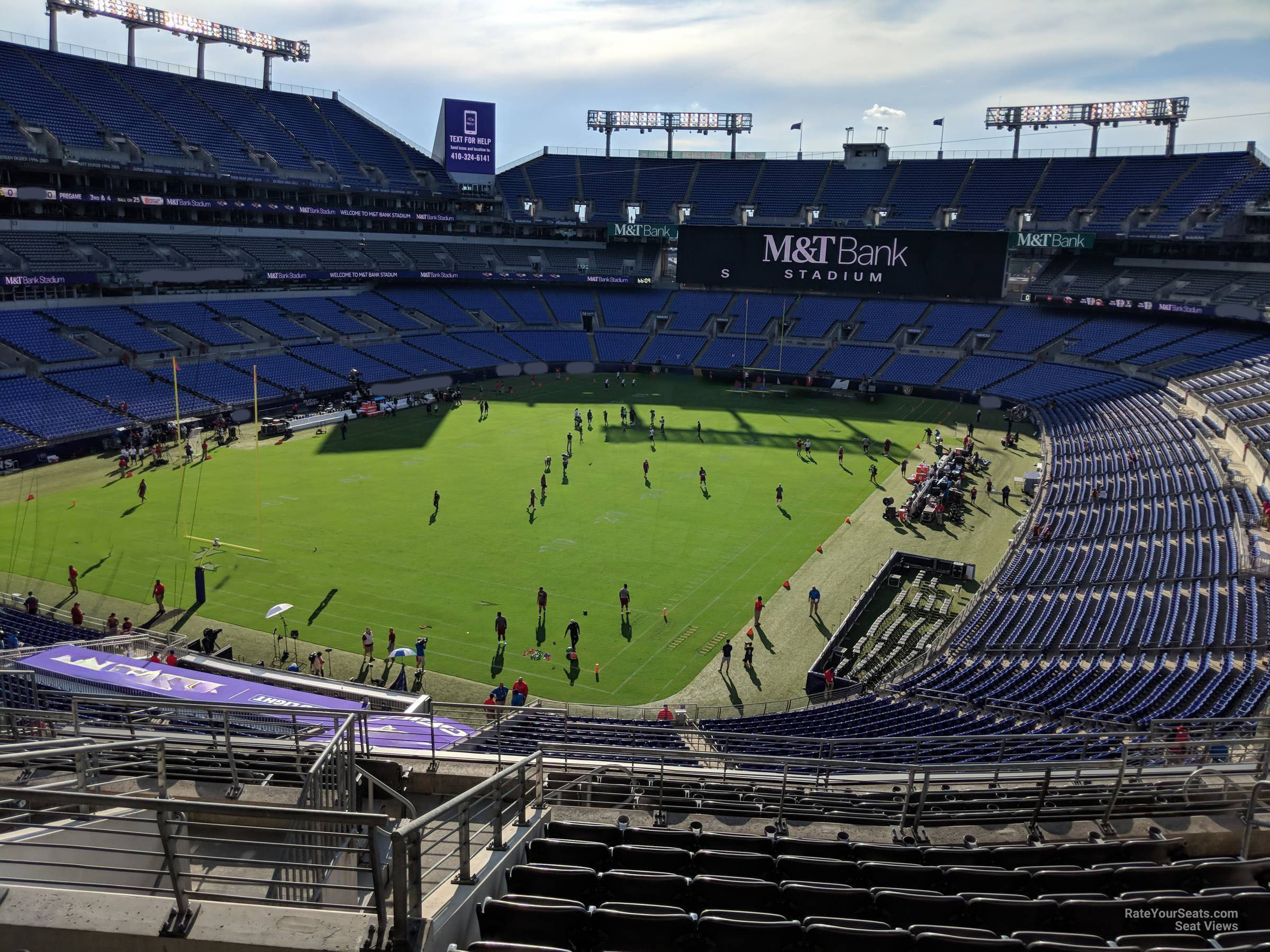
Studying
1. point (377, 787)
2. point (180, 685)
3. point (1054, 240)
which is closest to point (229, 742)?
point (377, 787)

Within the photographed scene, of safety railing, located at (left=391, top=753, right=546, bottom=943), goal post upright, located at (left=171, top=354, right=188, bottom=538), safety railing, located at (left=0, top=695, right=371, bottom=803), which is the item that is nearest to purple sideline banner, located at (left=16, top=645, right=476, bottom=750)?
safety railing, located at (left=0, top=695, right=371, bottom=803)

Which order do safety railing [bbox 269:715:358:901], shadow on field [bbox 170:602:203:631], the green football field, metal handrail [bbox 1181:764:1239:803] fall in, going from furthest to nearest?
the green football field, shadow on field [bbox 170:602:203:631], metal handrail [bbox 1181:764:1239:803], safety railing [bbox 269:715:358:901]

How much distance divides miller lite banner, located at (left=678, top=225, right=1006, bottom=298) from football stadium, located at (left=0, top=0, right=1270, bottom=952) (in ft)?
0.89

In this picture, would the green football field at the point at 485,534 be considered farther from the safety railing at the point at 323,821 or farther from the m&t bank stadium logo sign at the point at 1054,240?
the m&t bank stadium logo sign at the point at 1054,240

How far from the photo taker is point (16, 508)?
36.1 metres

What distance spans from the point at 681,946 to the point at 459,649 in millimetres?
19873

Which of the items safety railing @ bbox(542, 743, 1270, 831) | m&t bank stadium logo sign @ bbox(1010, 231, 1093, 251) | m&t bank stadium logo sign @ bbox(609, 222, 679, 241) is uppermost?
m&t bank stadium logo sign @ bbox(609, 222, 679, 241)

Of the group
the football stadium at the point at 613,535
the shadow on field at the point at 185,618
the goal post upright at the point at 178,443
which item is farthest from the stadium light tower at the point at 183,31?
the shadow on field at the point at 185,618

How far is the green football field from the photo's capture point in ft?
87.8

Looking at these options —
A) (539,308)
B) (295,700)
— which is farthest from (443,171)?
(295,700)

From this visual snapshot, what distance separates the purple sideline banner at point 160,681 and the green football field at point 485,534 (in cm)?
699

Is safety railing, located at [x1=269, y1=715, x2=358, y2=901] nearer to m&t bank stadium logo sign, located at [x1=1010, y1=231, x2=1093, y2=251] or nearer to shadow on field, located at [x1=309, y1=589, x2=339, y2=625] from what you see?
shadow on field, located at [x1=309, y1=589, x2=339, y2=625]

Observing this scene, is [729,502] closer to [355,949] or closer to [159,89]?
[355,949]

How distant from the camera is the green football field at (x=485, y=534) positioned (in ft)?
87.8
